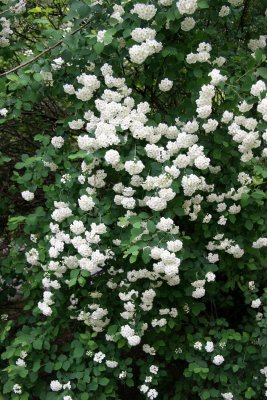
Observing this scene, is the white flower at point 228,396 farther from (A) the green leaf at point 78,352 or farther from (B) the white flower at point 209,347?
(A) the green leaf at point 78,352

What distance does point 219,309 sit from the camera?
172 inches

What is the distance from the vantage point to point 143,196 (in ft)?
10.5

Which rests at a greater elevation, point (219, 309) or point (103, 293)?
point (103, 293)

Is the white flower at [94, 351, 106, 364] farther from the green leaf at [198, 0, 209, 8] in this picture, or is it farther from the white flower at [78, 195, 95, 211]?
the green leaf at [198, 0, 209, 8]

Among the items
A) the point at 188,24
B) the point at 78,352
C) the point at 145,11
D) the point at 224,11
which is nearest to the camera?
the point at 145,11

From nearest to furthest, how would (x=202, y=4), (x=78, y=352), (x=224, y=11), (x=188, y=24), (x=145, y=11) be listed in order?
(x=202, y=4) < (x=145, y=11) < (x=188, y=24) < (x=224, y=11) < (x=78, y=352)

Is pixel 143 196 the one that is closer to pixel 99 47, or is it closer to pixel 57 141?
pixel 57 141

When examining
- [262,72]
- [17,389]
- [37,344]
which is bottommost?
[17,389]

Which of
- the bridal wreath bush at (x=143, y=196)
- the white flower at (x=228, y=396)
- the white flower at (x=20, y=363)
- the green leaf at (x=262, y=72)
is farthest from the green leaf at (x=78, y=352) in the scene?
the green leaf at (x=262, y=72)

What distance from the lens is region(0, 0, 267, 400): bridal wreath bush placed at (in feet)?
10.1

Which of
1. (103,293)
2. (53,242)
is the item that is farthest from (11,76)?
(103,293)

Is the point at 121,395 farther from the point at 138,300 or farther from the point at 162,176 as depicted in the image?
the point at 162,176

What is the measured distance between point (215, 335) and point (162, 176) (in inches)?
55.5

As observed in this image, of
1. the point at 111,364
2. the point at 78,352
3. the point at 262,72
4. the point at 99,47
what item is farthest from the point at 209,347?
the point at 99,47
